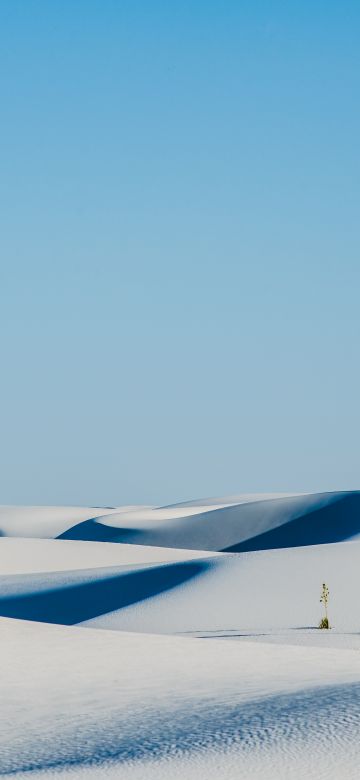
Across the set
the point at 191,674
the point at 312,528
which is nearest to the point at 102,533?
the point at 312,528

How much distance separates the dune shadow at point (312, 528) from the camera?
42.8 metres

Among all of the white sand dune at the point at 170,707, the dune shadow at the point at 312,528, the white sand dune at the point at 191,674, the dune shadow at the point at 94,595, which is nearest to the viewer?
the white sand dune at the point at 170,707

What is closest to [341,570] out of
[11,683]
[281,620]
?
[281,620]

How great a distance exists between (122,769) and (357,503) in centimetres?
3918

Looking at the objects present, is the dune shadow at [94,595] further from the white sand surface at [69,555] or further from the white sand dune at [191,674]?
the white sand surface at [69,555]

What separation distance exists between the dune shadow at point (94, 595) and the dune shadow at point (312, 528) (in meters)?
21.0

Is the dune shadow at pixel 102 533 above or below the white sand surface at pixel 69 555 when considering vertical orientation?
above

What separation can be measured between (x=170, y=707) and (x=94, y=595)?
13.2 m

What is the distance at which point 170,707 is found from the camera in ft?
26.4

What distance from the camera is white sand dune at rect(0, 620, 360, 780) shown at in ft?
21.2

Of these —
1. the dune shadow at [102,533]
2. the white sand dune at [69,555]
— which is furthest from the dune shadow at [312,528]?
the white sand dune at [69,555]

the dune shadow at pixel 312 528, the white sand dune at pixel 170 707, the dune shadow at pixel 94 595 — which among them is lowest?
the white sand dune at pixel 170 707

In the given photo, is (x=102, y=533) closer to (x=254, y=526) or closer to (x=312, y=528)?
(x=254, y=526)

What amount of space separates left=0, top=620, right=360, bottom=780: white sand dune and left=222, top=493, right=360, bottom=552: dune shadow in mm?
32184
